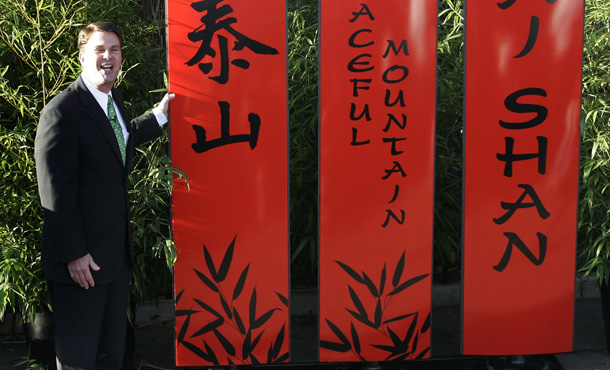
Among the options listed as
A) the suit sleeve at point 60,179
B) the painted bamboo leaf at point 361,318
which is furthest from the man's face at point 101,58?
the painted bamboo leaf at point 361,318

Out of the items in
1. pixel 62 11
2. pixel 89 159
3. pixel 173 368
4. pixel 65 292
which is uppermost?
pixel 62 11

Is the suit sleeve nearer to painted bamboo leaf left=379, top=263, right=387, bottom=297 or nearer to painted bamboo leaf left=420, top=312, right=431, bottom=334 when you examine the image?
painted bamboo leaf left=379, top=263, right=387, bottom=297

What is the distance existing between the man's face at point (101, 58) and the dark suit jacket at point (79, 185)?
0.07m

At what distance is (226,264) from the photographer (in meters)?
3.68

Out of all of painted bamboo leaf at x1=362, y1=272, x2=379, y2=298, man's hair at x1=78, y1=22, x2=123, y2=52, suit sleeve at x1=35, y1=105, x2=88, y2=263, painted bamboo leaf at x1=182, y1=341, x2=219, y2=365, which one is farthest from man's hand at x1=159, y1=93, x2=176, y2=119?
painted bamboo leaf at x1=362, y1=272, x2=379, y2=298

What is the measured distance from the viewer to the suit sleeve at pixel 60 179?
9.53 ft

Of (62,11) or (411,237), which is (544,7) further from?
(62,11)

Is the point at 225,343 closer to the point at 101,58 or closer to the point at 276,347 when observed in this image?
the point at 276,347

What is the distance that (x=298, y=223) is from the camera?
4.53 m

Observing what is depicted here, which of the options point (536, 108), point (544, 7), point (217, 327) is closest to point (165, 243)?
point (217, 327)

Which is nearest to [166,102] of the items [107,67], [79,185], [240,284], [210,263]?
[107,67]

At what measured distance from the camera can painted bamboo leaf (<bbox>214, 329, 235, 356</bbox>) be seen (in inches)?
147

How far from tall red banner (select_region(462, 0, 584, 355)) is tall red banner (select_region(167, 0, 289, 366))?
983mm

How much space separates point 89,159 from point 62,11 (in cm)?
98
